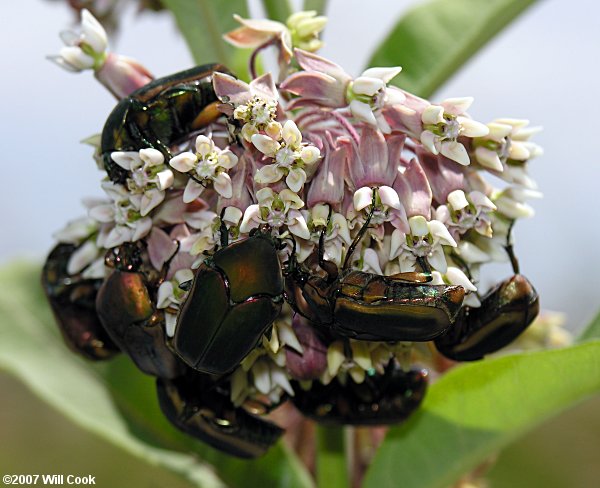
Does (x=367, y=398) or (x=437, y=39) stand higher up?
(x=437, y=39)

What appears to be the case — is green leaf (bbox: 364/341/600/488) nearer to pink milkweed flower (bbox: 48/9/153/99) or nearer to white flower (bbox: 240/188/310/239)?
white flower (bbox: 240/188/310/239)

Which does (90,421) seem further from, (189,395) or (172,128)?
(172,128)

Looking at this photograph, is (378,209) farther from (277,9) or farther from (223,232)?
(277,9)

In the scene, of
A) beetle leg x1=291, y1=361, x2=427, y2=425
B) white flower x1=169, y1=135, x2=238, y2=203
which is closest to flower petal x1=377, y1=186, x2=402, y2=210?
white flower x1=169, y1=135, x2=238, y2=203

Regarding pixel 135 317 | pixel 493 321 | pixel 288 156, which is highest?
pixel 288 156

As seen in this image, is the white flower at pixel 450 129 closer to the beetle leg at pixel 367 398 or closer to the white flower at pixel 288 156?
the white flower at pixel 288 156

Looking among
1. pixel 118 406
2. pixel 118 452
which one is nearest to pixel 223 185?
pixel 118 406

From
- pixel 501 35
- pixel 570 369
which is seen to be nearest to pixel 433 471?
pixel 570 369
